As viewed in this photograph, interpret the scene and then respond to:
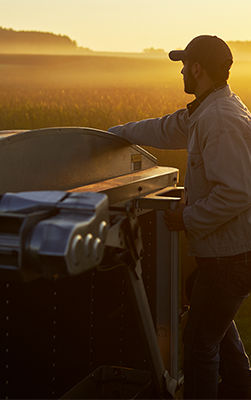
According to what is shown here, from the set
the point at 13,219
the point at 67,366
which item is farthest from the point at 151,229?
the point at 13,219

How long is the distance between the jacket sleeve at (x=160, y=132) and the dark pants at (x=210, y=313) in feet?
2.51

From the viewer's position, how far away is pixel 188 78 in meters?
2.89

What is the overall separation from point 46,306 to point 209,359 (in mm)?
783

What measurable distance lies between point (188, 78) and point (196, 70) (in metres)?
0.05

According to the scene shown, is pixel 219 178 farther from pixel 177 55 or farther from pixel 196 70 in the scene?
pixel 177 55

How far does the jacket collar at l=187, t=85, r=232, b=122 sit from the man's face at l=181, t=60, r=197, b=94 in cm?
6

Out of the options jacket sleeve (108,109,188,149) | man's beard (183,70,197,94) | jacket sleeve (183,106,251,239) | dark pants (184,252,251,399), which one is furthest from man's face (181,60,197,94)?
dark pants (184,252,251,399)

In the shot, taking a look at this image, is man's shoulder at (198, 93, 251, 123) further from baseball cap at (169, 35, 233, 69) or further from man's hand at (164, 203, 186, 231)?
man's hand at (164, 203, 186, 231)

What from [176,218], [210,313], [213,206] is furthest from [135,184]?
[210,313]

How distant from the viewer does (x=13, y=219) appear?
183cm

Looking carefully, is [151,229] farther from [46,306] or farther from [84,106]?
[84,106]

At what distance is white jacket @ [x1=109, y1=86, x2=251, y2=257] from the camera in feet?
8.59

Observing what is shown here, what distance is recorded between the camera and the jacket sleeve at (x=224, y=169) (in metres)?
2.61

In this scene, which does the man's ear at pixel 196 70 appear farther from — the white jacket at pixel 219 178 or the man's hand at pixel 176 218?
the man's hand at pixel 176 218
